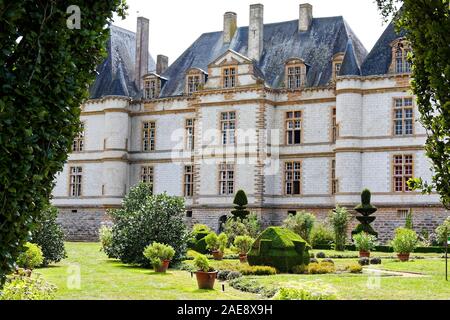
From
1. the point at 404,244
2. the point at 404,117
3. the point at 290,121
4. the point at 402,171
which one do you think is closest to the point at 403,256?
the point at 404,244

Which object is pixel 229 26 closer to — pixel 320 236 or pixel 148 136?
pixel 148 136

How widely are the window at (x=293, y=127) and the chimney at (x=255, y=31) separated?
4553 mm

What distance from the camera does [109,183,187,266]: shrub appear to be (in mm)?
21672

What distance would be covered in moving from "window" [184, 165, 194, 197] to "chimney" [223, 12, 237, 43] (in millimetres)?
8452

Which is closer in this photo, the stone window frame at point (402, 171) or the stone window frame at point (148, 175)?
the stone window frame at point (402, 171)

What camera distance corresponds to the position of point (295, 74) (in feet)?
120

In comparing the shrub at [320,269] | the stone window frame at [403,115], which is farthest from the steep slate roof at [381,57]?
the shrub at [320,269]

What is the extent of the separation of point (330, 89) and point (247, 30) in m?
7.95

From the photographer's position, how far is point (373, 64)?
111ft

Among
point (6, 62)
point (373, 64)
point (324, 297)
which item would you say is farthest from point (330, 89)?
point (6, 62)

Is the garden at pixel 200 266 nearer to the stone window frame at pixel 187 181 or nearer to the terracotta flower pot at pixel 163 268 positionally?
the terracotta flower pot at pixel 163 268

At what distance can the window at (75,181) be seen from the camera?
1652 inches

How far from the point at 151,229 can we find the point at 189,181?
17.9 meters

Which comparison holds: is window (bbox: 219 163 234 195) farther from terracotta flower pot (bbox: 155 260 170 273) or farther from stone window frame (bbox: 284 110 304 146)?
terracotta flower pot (bbox: 155 260 170 273)
